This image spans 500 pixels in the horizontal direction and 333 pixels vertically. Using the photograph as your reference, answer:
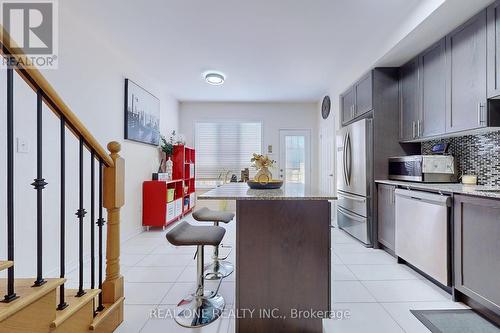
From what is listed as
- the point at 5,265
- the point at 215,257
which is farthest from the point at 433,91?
the point at 5,265

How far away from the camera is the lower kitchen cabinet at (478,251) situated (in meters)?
1.63

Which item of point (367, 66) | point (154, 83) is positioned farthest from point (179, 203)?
point (367, 66)

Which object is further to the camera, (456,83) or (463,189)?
(456,83)

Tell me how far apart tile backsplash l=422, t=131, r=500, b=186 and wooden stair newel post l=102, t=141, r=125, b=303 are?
310 centimetres

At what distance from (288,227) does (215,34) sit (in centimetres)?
249

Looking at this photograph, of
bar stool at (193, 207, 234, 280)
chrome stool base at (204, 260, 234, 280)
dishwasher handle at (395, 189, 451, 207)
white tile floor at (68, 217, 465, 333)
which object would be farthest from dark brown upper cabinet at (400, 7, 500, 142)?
chrome stool base at (204, 260, 234, 280)

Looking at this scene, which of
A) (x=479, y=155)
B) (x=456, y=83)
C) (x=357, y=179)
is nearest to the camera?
(x=456, y=83)

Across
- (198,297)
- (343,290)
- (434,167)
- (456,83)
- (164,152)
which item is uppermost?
(456,83)

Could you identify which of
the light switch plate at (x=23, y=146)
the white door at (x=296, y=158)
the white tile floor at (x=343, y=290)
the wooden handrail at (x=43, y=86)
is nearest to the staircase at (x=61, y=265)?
the wooden handrail at (x=43, y=86)

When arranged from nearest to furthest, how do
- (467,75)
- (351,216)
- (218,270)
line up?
(467,75), (218,270), (351,216)

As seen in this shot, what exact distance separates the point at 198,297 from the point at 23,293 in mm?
1066

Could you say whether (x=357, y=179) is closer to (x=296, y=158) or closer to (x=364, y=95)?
(x=364, y=95)

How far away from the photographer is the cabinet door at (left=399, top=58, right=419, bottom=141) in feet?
9.43

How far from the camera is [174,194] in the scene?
15.0ft
